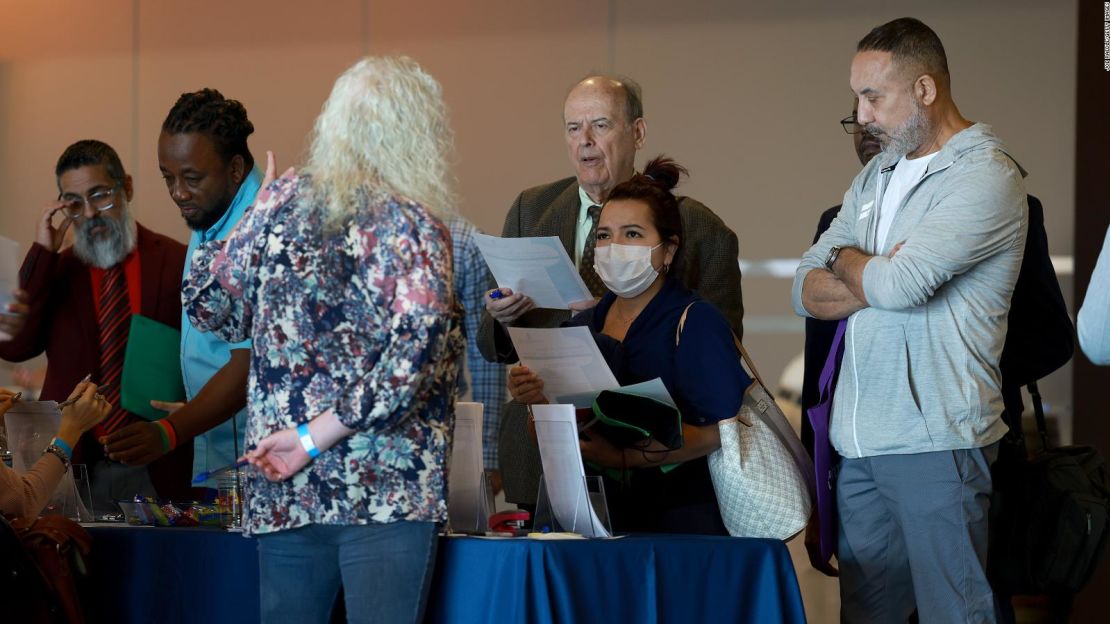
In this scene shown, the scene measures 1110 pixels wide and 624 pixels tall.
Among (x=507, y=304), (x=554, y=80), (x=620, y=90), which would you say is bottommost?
(x=507, y=304)

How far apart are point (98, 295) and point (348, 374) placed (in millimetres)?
1734

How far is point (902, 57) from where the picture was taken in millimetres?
2742

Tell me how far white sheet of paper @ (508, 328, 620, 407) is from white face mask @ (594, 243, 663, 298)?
0.97 ft

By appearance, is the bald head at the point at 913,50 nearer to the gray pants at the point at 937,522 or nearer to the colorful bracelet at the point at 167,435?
the gray pants at the point at 937,522

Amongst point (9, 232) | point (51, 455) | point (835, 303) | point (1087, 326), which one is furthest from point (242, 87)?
point (1087, 326)

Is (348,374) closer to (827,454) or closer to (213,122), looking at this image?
(827,454)

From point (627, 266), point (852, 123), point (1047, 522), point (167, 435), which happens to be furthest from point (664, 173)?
point (167, 435)

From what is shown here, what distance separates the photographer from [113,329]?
3496mm

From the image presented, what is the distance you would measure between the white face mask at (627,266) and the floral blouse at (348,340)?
0.87 meters

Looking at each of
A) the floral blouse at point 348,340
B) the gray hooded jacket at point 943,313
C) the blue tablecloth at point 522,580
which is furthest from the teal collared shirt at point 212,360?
the gray hooded jacket at point 943,313

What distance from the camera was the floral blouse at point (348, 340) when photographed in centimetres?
208

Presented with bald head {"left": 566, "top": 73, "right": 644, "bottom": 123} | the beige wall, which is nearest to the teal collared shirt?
bald head {"left": 566, "top": 73, "right": 644, "bottom": 123}

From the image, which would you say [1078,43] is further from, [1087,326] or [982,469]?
[1087,326]

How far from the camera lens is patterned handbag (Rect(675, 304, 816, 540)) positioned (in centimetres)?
266
